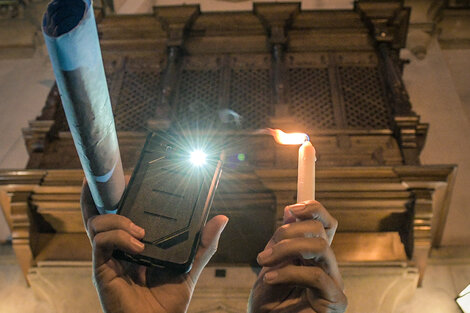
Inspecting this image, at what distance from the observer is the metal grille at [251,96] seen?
165 inches

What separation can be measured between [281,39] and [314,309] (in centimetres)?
408

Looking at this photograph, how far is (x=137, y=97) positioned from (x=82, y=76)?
12.2 feet

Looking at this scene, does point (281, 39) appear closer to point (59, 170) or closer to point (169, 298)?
point (59, 170)

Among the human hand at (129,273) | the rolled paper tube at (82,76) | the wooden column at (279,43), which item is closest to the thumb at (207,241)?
the human hand at (129,273)

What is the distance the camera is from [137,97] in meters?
4.48

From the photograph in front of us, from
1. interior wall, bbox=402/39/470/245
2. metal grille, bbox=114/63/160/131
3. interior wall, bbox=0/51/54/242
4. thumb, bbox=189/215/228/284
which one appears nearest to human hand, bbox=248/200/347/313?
thumb, bbox=189/215/228/284

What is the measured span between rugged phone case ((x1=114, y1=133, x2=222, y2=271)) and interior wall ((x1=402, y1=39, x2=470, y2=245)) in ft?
10.7

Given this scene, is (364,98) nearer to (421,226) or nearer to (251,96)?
(251,96)

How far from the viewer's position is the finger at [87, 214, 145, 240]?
117 centimetres

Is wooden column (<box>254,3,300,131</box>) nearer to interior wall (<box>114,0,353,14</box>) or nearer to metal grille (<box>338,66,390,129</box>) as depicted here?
metal grille (<box>338,66,390,129</box>)

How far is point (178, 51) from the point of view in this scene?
4.81 m

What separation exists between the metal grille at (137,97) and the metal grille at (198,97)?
323 millimetres

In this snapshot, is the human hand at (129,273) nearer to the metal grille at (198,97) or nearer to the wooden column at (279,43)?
the wooden column at (279,43)

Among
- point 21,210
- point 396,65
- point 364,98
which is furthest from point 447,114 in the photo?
point 21,210
